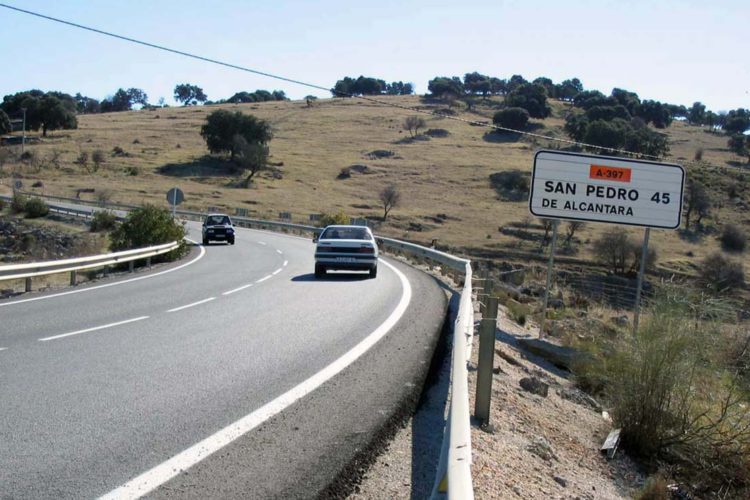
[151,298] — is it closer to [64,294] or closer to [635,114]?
[64,294]

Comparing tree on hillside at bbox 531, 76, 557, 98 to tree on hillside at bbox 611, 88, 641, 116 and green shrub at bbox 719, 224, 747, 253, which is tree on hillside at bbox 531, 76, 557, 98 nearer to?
tree on hillside at bbox 611, 88, 641, 116

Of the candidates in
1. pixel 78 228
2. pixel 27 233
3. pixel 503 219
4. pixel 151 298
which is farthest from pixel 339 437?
pixel 503 219

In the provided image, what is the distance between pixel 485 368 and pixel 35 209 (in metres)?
51.9

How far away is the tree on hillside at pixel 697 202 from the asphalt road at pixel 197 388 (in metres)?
54.6

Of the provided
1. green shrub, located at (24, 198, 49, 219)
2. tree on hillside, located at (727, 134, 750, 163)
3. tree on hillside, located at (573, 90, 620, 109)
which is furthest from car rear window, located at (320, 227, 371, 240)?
tree on hillside, located at (573, 90, 620, 109)

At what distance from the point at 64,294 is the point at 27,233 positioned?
28.2 metres

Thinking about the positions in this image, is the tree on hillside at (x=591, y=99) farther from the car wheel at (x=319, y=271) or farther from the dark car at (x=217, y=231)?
the car wheel at (x=319, y=271)

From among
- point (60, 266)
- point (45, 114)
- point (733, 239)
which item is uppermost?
point (45, 114)

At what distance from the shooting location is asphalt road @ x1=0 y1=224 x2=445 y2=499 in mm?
5227

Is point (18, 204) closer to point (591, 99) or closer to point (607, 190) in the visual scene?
point (607, 190)

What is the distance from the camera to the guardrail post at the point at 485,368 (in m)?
6.78

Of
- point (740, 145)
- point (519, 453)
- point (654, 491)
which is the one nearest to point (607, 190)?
point (654, 491)

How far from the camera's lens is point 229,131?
10012 cm

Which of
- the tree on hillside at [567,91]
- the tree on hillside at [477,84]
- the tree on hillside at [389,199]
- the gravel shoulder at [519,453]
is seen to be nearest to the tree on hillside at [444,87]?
the tree on hillside at [477,84]
